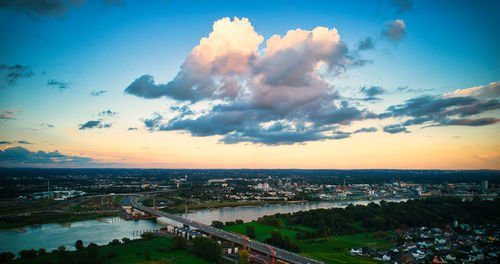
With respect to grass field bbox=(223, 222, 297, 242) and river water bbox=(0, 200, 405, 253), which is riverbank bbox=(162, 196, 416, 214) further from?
grass field bbox=(223, 222, 297, 242)

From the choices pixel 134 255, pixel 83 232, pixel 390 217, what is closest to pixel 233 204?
pixel 83 232

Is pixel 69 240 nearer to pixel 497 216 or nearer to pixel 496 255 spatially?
pixel 496 255

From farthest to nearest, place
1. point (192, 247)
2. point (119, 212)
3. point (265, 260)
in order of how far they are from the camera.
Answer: point (119, 212) < point (192, 247) < point (265, 260)

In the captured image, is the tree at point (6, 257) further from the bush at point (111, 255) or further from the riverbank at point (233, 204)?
the riverbank at point (233, 204)

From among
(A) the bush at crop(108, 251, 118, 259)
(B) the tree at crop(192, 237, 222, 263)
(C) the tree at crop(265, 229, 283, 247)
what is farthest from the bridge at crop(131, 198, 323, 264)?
(A) the bush at crop(108, 251, 118, 259)

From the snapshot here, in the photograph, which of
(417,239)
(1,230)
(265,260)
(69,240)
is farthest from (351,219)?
(1,230)

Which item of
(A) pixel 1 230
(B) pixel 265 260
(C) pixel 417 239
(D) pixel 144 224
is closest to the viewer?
(B) pixel 265 260
